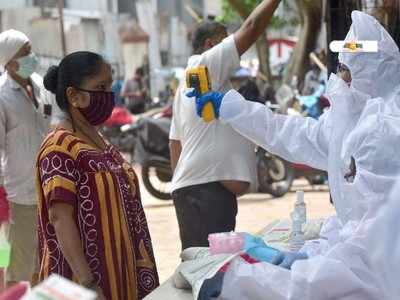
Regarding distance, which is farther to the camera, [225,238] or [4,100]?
[4,100]

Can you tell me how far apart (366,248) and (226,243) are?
0.64 metres

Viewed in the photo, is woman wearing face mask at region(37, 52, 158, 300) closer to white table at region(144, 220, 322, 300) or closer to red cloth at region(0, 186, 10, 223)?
white table at region(144, 220, 322, 300)

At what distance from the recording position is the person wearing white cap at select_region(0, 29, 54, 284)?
491cm

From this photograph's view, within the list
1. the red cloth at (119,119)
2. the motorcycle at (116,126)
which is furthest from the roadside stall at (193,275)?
the red cloth at (119,119)

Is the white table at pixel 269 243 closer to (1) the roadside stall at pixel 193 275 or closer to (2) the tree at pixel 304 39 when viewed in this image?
(1) the roadside stall at pixel 193 275

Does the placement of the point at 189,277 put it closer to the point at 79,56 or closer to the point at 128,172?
the point at 128,172

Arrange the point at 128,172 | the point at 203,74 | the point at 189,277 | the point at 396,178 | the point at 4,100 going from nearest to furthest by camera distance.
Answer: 1. the point at 396,178
2. the point at 189,277
3. the point at 128,172
4. the point at 203,74
5. the point at 4,100

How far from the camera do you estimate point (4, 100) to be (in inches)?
193

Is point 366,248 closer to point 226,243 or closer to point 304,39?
point 226,243

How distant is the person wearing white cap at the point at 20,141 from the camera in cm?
491

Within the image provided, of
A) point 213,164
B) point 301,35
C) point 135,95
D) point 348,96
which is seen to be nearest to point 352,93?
point 348,96

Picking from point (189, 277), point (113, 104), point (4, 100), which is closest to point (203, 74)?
point (113, 104)

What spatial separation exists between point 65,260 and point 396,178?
119 cm

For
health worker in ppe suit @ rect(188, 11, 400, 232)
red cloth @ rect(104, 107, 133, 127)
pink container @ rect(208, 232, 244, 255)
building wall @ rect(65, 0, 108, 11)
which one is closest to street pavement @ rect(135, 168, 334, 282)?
health worker in ppe suit @ rect(188, 11, 400, 232)
